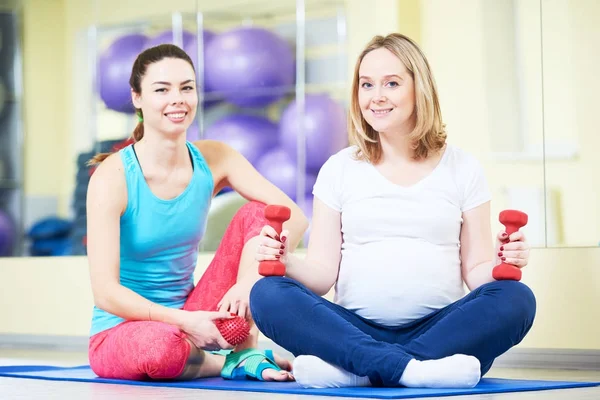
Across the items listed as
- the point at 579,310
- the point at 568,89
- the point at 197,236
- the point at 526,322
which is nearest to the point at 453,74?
the point at 568,89

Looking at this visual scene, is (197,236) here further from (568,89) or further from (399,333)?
(568,89)

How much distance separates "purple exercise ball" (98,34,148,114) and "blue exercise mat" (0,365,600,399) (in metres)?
1.73

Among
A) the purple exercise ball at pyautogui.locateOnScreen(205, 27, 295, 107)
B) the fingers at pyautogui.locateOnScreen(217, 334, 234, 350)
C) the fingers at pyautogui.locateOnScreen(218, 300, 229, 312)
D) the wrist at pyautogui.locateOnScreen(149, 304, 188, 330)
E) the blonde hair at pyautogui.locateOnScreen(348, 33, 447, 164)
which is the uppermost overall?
the purple exercise ball at pyautogui.locateOnScreen(205, 27, 295, 107)

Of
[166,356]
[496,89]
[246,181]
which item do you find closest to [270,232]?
[166,356]

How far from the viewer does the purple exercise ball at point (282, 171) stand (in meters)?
3.84

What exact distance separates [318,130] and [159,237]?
58.4 inches

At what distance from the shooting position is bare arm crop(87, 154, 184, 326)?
2303 mm

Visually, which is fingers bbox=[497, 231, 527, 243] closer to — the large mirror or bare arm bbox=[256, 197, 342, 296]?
bare arm bbox=[256, 197, 342, 296]

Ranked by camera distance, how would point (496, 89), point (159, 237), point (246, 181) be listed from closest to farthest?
point (159, 237) → point (246, 181) → point (496, 89)

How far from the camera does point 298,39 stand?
13.0ft

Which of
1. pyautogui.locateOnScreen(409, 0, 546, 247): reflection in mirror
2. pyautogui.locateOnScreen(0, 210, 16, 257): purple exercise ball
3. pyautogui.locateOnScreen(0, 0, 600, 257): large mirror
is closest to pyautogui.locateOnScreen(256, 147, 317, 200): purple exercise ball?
pyautogui.locateOnScreen(0, 0, 600, 257): large mirror

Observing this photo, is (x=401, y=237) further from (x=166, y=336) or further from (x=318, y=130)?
(x=318, y=130)

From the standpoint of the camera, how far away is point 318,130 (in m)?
3.82

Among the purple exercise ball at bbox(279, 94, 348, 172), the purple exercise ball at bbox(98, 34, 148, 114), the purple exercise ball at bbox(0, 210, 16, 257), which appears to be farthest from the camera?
the purple exercise ball at bbox(0, 210, 16, 257)
